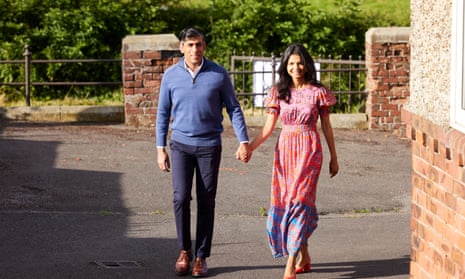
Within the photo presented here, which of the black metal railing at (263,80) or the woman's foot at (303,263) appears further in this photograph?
the black metal railing at (263,80)

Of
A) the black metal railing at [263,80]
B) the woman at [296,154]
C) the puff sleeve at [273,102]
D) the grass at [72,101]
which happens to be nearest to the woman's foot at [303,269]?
the woman at [296,154]

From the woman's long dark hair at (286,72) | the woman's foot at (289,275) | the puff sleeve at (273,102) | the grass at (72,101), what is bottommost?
the woman's foot at (289,275)

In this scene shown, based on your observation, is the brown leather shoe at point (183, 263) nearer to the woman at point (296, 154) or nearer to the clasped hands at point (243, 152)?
the woman at point (296, 154)

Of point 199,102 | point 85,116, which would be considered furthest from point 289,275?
point 85,116

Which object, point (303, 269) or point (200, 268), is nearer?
point (200, 268)

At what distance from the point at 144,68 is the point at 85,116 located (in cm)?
144

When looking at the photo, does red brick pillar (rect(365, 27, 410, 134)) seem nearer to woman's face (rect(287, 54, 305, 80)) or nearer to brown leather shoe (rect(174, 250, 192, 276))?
woman's face (rect(287, 54, 305, 80))

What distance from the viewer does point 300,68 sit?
25.0 ft

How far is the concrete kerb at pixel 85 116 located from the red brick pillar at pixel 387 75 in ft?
0.97

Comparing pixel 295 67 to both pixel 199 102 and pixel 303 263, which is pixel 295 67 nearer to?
pixel 199 102

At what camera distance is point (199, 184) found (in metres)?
7.77

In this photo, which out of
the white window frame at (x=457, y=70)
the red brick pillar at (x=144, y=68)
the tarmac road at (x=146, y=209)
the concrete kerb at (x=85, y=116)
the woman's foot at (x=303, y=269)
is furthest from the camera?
the concrete kerb at (x=85, y=116)

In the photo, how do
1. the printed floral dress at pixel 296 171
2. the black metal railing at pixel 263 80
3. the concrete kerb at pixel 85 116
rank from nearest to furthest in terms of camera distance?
1. the printed floral dress at pixel 296 171
2. the concrete kerb at pixel 85 116
3. the black metal railing at pixel 263 80

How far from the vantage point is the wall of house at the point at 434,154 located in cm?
569
